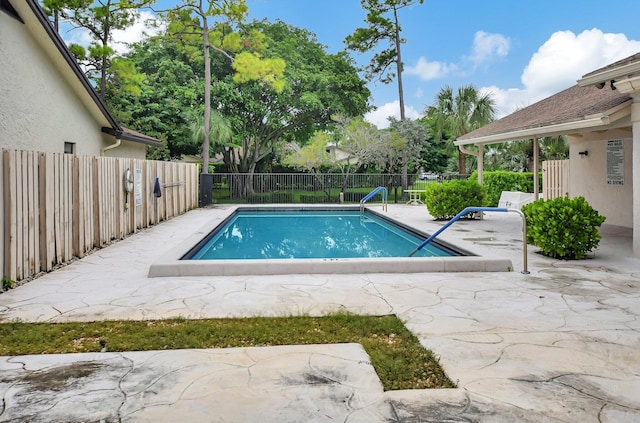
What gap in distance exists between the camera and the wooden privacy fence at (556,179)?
1295 cm

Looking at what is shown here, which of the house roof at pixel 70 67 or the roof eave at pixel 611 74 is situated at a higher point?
the house roof at pixel 70 67

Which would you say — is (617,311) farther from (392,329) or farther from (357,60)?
(357,60)

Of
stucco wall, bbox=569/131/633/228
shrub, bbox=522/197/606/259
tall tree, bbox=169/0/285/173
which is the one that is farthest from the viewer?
tall tree, bbox=169/0/285/173

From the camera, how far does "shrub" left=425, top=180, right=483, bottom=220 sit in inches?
510

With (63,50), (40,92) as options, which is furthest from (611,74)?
(40,92)

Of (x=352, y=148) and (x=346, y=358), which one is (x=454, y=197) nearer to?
(x=346, y=358)

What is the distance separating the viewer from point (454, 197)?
1296 cm

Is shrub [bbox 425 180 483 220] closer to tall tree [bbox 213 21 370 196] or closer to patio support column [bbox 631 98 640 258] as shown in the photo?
patio support column [bbox 631 98 640 258]

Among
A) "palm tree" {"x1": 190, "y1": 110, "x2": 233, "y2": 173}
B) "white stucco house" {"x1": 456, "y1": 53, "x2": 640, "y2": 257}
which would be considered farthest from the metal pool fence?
"white stucco house" {"x1": 456, "y1": 53, "x2": 640, "y2": 257}

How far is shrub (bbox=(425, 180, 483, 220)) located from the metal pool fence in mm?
9095

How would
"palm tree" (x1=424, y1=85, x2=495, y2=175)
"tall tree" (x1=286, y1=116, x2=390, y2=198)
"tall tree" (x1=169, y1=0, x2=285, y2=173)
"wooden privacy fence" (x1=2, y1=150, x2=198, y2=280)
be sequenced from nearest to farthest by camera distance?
"wooden privacy fence" (x1=2, y1=150, x2=198, y2=280)
"tall tree" (x1=169, y1=0, x2=285, y2=173)
"tall tree" (x1=286, y1=116, x2=390, y2=198)
"palm tree" (x1=424, y1=85, x2=495, y2=175)

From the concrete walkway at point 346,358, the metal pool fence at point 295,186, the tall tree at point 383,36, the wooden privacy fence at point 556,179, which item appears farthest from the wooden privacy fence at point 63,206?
the tall tree at point 383,36

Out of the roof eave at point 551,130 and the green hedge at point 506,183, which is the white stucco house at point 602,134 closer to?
the roof eave at point 551,130

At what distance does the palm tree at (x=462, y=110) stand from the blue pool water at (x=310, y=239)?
11188 millimetres
